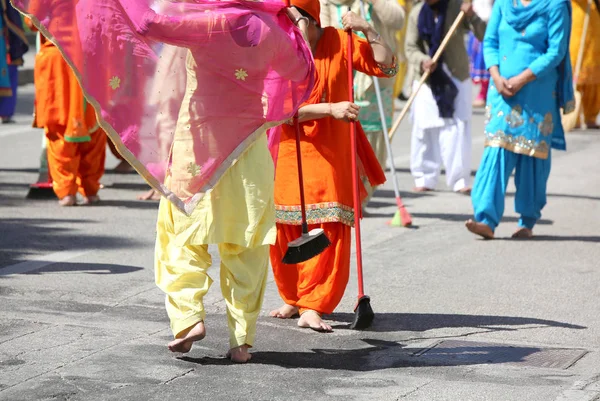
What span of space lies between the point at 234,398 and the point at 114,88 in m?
1.48

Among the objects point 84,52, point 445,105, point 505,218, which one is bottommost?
point 505,218

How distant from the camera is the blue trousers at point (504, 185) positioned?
29.8 feet

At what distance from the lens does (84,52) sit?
18.6ft

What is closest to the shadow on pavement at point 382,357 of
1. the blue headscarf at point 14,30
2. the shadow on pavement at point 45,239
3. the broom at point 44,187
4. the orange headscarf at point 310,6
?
the orange headscarf at point 310,6

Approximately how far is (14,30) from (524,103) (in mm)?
5488

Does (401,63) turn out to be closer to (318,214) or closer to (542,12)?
(542,12)

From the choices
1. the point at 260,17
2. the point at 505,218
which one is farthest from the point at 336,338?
the point at 505,218

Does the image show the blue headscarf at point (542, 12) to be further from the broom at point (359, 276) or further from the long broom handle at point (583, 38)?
the long broom handle at point (583, 38)

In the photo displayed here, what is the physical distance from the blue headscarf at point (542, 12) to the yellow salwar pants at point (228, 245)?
3.66 m

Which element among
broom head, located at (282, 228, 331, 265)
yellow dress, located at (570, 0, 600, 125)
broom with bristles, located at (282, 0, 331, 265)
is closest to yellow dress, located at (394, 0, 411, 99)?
yellow dress, located at (570, 0, 600, 125)

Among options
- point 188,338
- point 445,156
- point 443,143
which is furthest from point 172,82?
point 443,143

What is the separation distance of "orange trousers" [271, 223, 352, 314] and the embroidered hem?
0.04m

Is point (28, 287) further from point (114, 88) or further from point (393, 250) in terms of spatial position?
point (393, 250)

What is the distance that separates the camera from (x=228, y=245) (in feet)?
18.9
